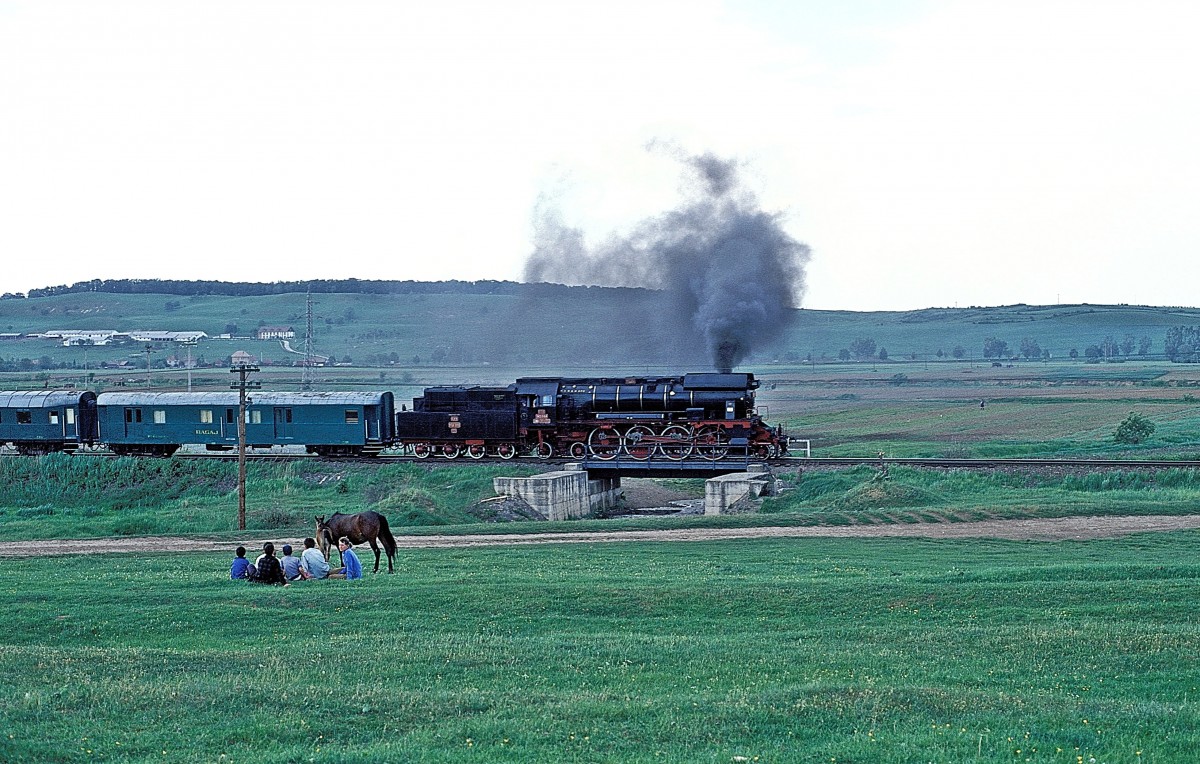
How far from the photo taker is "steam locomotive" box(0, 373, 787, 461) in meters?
53.1

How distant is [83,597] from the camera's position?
22.7 m

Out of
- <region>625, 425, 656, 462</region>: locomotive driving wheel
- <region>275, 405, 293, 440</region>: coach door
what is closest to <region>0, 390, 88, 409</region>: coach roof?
<region>275, 405, 293, 440</region>: coach door

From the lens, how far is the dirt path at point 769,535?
3481 centimetres

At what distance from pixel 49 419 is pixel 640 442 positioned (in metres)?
34.8

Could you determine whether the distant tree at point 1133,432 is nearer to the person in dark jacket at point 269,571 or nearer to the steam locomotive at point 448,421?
the steam locomotive at point 448,421

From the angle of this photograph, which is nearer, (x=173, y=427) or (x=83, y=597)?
(x=83, y=597)

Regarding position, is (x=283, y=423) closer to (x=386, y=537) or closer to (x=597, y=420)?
(x=597, y=420)

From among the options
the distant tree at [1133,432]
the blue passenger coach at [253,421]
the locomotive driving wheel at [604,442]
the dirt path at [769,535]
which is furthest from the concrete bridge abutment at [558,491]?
the distant tree at [1133,432]

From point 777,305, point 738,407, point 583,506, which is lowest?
point 583,506

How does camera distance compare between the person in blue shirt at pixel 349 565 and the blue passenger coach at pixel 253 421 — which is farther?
the blue passenger coach at pixel 253 421

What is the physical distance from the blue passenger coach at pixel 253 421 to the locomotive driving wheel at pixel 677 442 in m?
16.6

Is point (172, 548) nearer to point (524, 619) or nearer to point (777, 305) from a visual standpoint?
point (524, 619)

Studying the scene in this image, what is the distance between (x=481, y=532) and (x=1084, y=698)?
27.1 meters

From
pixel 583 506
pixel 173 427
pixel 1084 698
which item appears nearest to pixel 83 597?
pixel 1084 698
